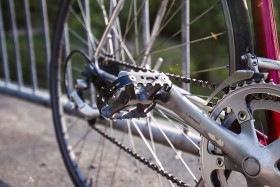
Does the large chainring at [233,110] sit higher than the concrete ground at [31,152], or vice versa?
the large chainring at [233,110]

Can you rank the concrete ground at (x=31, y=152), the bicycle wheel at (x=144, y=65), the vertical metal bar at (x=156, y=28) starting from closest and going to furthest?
the bicycle wheel at (x=144, y=65) → the vertical metal bar at (x=156, y=28) → the concrete ground at (x=31, y=152)

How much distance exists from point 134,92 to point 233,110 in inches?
9.4

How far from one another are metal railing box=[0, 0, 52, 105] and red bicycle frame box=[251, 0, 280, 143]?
1.60 m

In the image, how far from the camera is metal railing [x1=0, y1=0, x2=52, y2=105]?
2.52 metres

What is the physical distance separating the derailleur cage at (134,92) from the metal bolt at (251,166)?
0.25 meters

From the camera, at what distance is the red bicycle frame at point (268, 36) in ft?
3.27

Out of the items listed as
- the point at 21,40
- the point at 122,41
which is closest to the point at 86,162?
the point at 122,41

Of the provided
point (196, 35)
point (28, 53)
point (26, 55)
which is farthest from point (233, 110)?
point (26, 55)

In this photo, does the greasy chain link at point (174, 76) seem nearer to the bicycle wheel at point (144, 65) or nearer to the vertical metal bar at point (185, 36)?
the bicycle wheel at point (144, 65)

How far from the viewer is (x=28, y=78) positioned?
12.9 ft

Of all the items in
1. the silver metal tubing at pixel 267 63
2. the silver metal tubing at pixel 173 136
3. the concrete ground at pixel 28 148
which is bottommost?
the concrete ground at pixel 28 148

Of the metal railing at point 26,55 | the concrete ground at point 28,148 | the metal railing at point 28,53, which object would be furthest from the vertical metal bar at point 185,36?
the metal railing at point 26,55

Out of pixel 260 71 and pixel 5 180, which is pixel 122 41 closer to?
pixel 260 71

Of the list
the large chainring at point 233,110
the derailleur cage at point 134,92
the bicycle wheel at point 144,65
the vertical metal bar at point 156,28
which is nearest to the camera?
the large chainring at point 233,110
